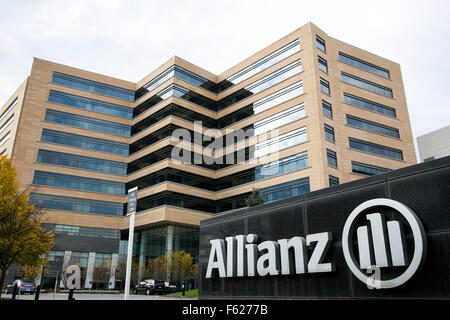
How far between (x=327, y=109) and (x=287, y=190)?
1165cm

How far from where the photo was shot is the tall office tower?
160 feet

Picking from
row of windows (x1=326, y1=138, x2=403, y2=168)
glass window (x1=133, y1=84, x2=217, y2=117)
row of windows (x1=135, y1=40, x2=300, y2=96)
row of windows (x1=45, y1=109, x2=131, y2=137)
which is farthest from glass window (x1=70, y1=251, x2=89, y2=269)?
row of windows (x1=326, y1=138, x2=403, y2=168)

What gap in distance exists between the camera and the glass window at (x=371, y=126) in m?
50.5

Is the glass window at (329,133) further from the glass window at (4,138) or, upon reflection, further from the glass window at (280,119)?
the glass window at (4,138)

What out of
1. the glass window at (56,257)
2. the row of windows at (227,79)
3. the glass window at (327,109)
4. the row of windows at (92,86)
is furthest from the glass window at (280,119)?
the glass window at (56,257)

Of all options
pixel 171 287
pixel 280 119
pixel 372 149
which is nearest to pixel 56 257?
pixel 171 287

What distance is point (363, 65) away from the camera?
180 feet

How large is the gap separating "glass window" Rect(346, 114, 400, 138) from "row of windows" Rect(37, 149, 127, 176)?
38.4 metres

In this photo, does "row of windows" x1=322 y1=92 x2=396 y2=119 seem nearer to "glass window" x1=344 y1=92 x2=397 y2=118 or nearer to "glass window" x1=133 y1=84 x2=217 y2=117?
"glass window" x1=344 y1=92 x2=397 y2=118

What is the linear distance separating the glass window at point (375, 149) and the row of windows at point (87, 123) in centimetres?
3907

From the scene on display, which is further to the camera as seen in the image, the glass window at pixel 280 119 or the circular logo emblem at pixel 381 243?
the glass window at pixel 280 119

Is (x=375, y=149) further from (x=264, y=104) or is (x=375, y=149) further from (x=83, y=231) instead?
(x=83, y=231)

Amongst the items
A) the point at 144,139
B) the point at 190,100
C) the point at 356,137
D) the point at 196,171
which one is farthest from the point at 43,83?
the point at 356,137
